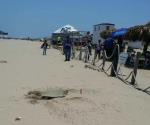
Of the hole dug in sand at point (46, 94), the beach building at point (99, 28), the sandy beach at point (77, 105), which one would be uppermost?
the beach building at point (99, 28)

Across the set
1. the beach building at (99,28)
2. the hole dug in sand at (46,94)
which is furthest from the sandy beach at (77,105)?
the beach building at (99,28)

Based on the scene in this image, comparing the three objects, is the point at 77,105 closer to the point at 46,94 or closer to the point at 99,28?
the point at 46,94

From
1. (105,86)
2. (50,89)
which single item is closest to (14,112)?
(50,89)

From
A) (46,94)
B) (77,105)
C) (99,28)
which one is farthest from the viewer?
(99,28)

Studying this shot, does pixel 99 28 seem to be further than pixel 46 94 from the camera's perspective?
Yes

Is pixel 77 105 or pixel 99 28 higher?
pixel 99 28

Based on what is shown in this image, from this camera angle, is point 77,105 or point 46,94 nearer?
point 77,105

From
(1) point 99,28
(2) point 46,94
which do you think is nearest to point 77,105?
(2) point 46,94

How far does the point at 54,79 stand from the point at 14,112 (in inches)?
205

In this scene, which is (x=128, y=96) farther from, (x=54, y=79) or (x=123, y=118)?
(x=54, y=79)

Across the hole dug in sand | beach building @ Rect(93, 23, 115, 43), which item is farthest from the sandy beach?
beach building @ Rect(93, 23, 115, 43)

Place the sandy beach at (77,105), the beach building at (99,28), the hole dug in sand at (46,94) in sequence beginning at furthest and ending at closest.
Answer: the beach building at (99,28)
the hole dug in sand at (46,94)
the sandy beach at (77,105)

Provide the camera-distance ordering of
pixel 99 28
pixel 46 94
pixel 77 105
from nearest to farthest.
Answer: pixel 77 105 → pixel 46 94 → pixel 99 28

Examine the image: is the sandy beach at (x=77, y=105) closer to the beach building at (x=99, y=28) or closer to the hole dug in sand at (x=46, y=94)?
the hole dug in sand at (x=46, y=94)
